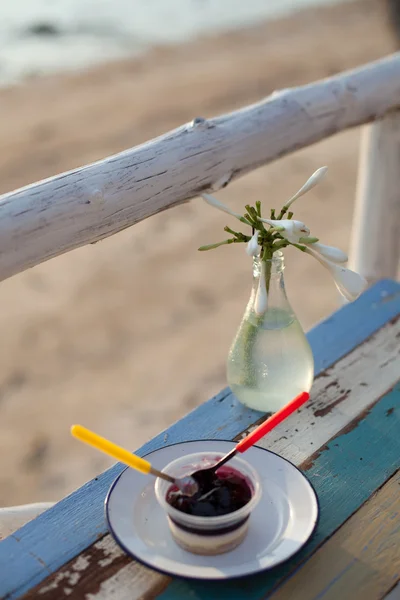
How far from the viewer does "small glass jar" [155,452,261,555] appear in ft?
2.73

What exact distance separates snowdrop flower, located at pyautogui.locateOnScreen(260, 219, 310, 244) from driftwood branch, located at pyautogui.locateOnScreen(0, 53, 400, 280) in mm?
316

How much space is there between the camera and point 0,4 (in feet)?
36.4

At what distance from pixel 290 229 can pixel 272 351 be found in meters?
0.21

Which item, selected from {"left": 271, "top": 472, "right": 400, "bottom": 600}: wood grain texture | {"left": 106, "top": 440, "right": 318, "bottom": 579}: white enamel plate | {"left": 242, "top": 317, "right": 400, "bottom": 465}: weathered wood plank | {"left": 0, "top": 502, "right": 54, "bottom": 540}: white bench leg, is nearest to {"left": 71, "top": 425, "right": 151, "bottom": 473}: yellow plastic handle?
{"left": 106, "top": 440, "right": 318, "bottom": 579}: white enamel plate

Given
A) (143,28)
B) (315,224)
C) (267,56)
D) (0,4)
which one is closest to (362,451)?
(315,224)

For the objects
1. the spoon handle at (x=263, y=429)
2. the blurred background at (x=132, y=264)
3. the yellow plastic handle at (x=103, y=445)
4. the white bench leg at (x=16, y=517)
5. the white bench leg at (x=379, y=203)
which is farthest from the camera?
the blurred background at (x=132, y=264)

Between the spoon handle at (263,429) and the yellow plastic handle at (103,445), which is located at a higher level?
the yellow plastic handle at (103,445)

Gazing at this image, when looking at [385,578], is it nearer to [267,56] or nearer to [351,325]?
[351,325]

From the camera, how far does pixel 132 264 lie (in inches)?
155

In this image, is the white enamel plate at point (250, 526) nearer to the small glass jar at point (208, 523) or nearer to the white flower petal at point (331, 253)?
the small glass jar at point (208, 523)

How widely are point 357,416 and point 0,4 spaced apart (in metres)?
11.5

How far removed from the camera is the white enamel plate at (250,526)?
0.85 metres

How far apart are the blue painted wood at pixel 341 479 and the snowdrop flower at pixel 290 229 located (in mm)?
326

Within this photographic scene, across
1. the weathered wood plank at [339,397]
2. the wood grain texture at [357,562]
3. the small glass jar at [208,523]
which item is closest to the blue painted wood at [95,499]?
the weathered wood plank at [339,397]
